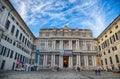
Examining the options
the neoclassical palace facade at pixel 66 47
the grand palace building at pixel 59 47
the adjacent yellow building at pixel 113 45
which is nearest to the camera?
the grand palace building at pixel 59 47

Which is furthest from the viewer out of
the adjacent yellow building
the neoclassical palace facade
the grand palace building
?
the neoclassical palace facade

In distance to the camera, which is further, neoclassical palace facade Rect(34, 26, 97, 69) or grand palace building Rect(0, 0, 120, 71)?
neoclassical palace facade Rect(34, 26, 97, 69)

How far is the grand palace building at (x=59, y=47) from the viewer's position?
24469 millimetres

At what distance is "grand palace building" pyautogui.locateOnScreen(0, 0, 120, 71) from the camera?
2447 centimetres

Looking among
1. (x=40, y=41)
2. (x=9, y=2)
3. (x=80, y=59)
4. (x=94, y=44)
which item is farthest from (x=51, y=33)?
(x=9, y=2)

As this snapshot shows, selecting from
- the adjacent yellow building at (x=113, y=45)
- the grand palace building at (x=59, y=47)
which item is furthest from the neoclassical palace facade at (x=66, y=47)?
the adjacent yellow building at (x=113, y=45)

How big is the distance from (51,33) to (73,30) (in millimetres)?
10411

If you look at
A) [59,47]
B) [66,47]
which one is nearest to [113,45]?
[66,47]

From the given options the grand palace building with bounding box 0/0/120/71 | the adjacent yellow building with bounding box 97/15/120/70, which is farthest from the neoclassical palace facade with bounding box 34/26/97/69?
the adjacent yellow building with bounding box 97/15/120/70

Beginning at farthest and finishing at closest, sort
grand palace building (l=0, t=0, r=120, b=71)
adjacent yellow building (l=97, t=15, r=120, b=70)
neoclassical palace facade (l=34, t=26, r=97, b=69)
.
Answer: neoclassical palace facade (l=34, t=26, r=97, b=69) → adjacent yellow building (l=97, t=15, r=120, b=70) → grand palace building (l=0, t=0, r=120, b=71)

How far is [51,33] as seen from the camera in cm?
4328

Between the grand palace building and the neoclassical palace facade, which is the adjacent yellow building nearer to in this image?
the grand palace building

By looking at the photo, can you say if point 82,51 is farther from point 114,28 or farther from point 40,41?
point 40,41

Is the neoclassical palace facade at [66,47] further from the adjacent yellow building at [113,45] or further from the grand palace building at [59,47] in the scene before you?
the adjacent yellow building at [113,45]
